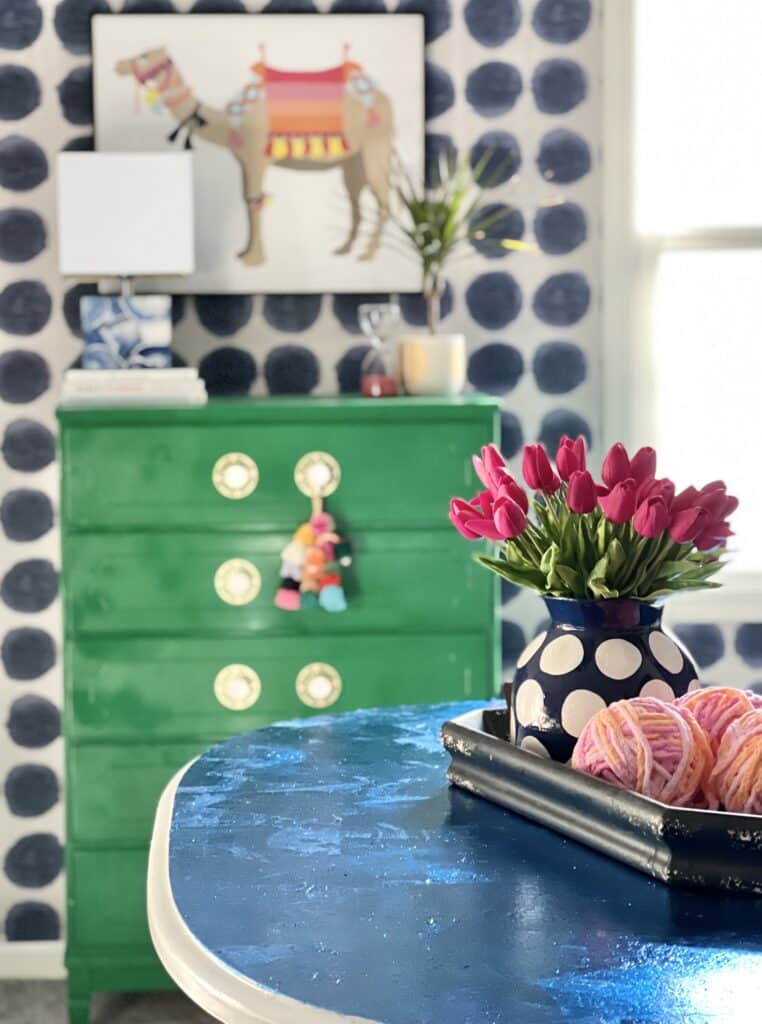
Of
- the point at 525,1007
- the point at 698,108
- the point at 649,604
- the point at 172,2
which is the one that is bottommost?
the point at 525,1007

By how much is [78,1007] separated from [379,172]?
2.00 metres

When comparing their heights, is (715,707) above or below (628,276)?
below

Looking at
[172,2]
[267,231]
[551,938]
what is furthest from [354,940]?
[172,2]

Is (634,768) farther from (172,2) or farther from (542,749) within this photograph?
(172,2)

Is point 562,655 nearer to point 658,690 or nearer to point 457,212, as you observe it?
point 658,690

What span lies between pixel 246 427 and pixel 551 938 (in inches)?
80.3

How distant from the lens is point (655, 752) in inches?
53.1

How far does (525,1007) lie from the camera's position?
1.04m

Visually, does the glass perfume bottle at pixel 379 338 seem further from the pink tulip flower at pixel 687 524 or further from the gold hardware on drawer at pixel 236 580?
the pink tulip flower at pixel 687 524

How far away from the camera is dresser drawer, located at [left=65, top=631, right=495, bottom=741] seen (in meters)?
3.13

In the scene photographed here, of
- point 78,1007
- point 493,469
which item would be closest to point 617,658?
point 493,469

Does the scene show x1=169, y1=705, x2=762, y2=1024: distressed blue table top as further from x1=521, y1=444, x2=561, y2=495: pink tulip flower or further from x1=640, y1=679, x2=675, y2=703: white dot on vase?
x1=521, y1=444, x2=561, y2=495: pink tulip flower

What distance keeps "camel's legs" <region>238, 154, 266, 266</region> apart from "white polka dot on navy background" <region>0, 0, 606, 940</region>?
0.32 feet

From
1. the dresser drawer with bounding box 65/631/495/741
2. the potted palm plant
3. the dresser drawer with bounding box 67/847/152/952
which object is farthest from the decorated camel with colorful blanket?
the dresser drawer with bounding box 67/847/152/952
